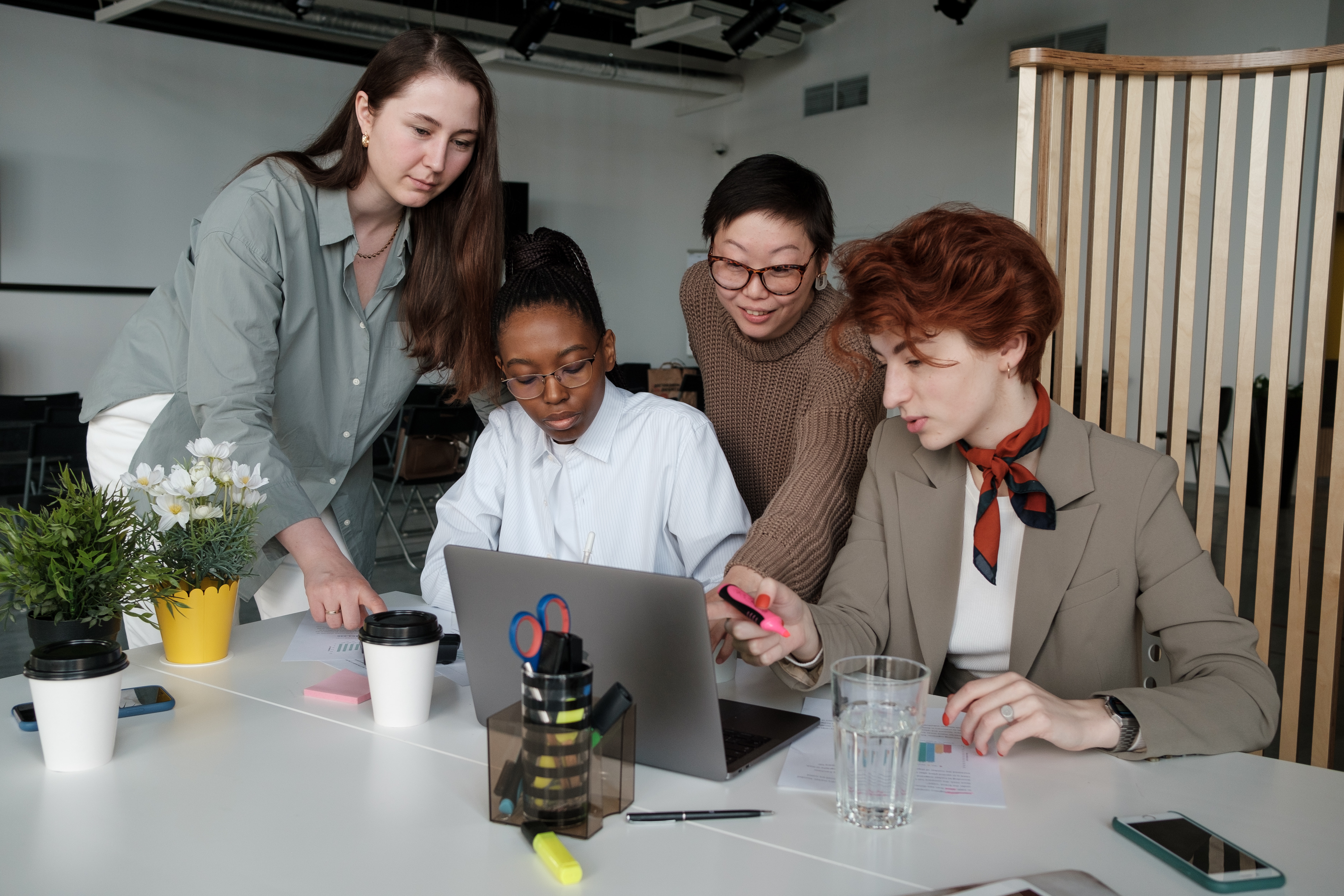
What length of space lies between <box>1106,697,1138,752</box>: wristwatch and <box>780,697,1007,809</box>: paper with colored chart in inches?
5.7

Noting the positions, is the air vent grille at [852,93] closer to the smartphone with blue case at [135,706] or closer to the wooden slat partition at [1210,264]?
the wooden slat partition at [1210,264]

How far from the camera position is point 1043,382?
7.64ft

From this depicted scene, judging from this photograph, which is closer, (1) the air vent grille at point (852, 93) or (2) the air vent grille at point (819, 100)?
(1) the air vent grille at point (852, 93)

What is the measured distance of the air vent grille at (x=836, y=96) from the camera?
1095cm

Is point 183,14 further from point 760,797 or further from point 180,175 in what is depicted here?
point 760,797

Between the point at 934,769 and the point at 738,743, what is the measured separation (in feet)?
0.75

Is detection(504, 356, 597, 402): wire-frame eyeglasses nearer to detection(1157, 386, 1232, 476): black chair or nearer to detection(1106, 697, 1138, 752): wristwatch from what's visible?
detection(1106, 697, 1138, 752): wristwatch

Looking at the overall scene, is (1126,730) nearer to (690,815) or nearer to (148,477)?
(690,815)

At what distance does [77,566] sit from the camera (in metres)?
1.41

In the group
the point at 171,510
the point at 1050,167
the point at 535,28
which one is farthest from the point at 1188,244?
the point at 535,28

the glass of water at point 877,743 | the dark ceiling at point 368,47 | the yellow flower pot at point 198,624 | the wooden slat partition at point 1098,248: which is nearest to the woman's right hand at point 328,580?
the yellow flower pot at point 198,624

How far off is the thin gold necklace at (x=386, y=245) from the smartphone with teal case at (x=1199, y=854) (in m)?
1.71

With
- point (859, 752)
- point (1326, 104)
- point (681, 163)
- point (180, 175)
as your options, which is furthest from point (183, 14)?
point (859, 752)

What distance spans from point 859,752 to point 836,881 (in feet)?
0.50
